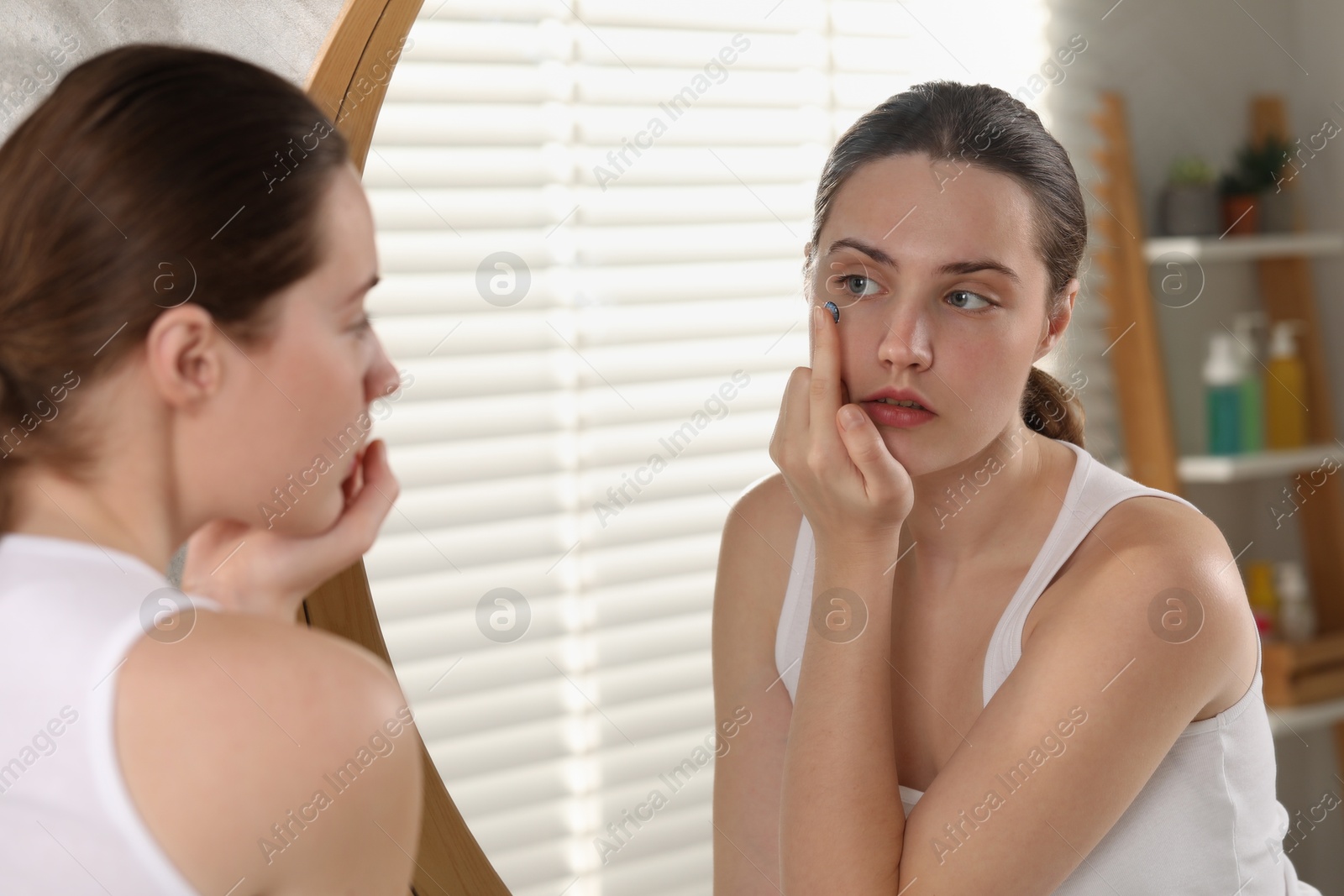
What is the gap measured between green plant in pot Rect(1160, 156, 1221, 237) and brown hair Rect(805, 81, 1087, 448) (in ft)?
1.96

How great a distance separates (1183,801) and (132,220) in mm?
719

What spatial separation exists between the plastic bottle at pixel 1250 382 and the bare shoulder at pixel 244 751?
1.20 metres

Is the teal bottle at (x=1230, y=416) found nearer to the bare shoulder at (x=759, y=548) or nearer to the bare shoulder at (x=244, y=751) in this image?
the bare shoulder at (x=759, y=548)

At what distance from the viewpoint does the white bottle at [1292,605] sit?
4.24ft

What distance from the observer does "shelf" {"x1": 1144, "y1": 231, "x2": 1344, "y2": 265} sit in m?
1.24

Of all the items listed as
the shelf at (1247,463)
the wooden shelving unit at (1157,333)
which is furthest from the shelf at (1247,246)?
the shelf at (1247,463)

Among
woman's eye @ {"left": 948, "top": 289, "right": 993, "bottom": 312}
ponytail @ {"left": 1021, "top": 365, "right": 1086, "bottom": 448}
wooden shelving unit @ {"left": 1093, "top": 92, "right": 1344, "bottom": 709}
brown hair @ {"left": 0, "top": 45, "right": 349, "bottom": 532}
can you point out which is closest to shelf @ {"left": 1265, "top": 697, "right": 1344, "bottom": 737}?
wooden shelving unit @ {"left": 1093, "top": 92, "right": 1344, "bottom": 709}

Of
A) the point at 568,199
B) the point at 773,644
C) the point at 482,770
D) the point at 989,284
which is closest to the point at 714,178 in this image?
the point at 568,199

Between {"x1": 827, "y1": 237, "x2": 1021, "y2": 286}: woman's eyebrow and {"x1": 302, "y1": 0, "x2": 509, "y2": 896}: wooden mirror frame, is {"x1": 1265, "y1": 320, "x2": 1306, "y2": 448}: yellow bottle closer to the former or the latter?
{"x1": 827, "y1": 237, "x2": 1021, "y2": 286}: woman's eyebrow

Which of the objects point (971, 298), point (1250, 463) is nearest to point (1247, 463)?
point (1250, 463)

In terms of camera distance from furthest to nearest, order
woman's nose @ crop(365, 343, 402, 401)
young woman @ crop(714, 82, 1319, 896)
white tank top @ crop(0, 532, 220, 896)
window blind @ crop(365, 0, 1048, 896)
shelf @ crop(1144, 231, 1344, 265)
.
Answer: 1. shelf @ crop(1144, 231, 1344, 265)
2. window blind @ crop(365, 0, 1048, 896)
3. young woman @ crop(714, 82, 1319, 896)
4. woman's nose @ crop(365, 343, 402, 401)
5. white tank top @ crop(0, 532, 220, 896)

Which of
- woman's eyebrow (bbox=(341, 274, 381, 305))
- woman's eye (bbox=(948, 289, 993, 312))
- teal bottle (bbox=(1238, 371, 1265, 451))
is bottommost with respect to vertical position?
teal bottle (bbox=(1238, 371, 1265, 451))

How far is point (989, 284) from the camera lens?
2.25ft

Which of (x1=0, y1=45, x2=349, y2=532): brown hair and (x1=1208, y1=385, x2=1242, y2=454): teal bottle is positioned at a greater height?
(x1=0, y1=45, x2=349, y2=532): brown hair
